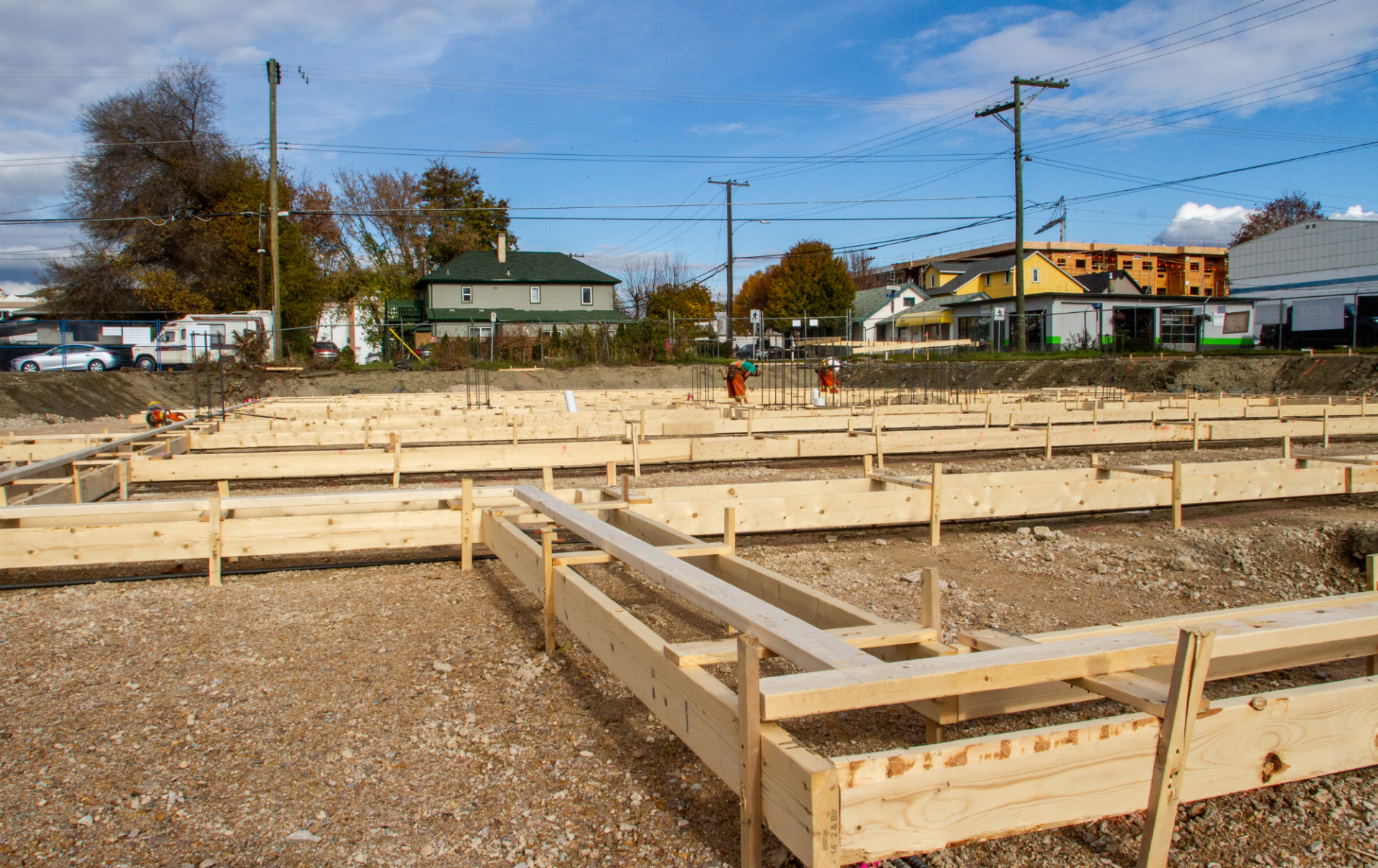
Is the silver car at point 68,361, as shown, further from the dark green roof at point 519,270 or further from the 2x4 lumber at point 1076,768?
the 2x4 lumber at point 1076,768

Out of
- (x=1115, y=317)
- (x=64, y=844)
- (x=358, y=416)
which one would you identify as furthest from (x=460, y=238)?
(x=64, y=844)

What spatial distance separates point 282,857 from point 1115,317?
135 feet

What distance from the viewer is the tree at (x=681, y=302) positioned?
4828 cm

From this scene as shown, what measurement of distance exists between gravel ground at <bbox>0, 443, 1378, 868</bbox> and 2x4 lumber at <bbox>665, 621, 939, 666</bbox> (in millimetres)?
608

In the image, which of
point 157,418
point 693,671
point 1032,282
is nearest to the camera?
point 693,671

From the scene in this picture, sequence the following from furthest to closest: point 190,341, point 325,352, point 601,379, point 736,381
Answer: point 325,352
point 190,341
point 601,379
point 736,381

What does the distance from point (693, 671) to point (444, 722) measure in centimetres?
161

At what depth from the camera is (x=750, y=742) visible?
2191 millimetres

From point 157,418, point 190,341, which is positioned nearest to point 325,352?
point 190,341

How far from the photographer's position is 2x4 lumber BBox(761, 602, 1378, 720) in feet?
7.07

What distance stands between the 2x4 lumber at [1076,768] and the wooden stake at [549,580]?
2572 mm

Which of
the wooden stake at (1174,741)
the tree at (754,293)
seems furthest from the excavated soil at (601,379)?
the tree at (754,293)

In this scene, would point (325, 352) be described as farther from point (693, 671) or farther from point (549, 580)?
point (693, 671)

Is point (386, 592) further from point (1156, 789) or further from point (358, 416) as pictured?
point (358, 416)
